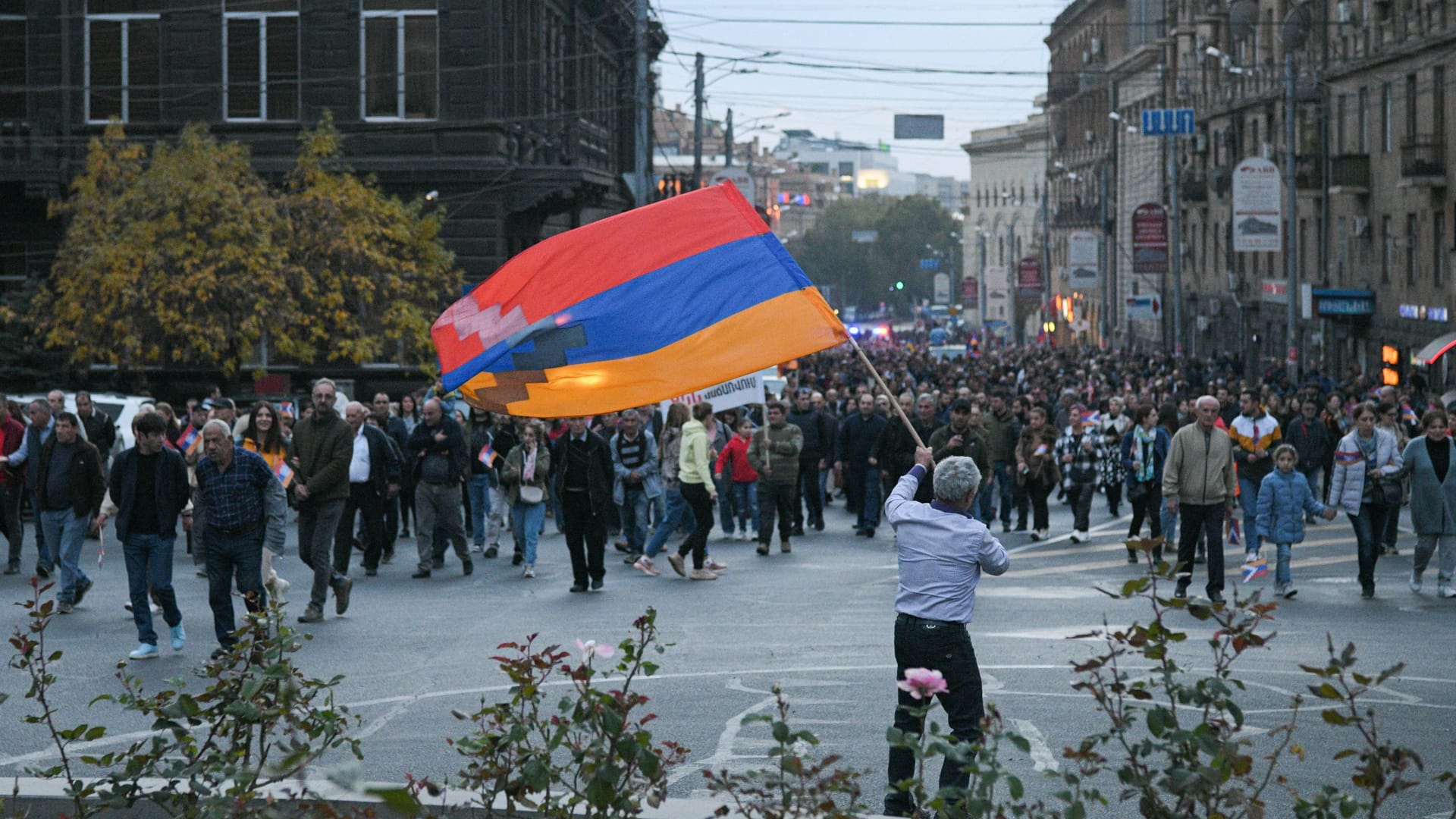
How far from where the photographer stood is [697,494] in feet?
57.6

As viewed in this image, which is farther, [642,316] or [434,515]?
[434,515]

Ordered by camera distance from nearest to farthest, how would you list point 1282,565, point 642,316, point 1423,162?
point 642,316 < point 1282,565 < point 1423,162

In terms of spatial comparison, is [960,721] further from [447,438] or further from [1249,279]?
[1249,279]

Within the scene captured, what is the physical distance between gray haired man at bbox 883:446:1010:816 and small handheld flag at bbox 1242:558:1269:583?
8.89 metres

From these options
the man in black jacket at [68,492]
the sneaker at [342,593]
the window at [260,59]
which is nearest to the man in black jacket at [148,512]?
the sneaker at [342,593]

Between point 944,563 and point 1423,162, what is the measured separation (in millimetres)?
37439

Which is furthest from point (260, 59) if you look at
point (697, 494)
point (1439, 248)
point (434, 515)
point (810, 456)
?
point (1439, 248)

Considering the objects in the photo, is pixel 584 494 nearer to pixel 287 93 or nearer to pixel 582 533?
pixel 582 533

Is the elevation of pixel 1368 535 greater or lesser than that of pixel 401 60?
lesser

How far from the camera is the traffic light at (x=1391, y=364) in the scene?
141ft

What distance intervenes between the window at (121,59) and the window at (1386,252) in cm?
2899

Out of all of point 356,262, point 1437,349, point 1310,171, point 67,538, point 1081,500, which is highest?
point 1310,171

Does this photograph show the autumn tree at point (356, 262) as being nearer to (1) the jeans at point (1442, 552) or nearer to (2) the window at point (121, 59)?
(2) the window at point (121, 59)

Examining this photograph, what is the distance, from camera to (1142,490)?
60.8ft
